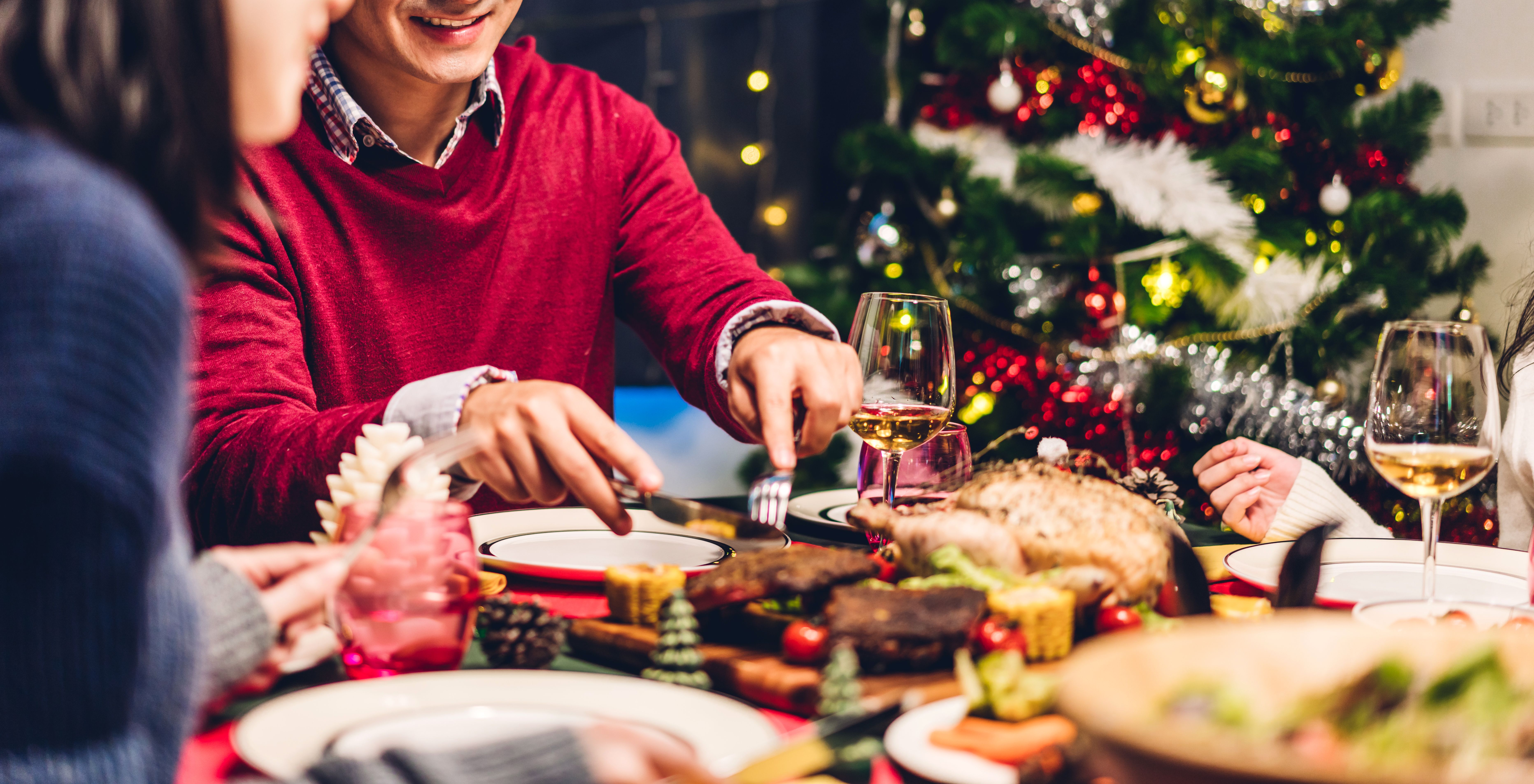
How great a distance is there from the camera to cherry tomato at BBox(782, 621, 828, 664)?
31.6 inches

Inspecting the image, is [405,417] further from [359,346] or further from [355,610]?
[359,346]

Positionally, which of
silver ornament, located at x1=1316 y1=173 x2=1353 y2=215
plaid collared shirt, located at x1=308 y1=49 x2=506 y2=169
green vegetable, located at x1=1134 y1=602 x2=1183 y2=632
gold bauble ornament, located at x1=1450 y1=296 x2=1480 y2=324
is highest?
plaid collared shirt, located at x1=308 y1=49 x2=506 y2=169

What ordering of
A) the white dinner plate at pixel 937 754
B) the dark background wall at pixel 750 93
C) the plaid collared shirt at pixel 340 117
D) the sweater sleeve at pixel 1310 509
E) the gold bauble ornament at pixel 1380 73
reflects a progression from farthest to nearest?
the dark background wall at pixel 750 93
the gold bauble ornament at pixel 1380 73
the plaid collared shirt at pixel 340 117
the sweater sleeve at pixel 1310 509
the white dinner plate at pixel 937 754

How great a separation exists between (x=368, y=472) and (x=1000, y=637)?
20.1 inches

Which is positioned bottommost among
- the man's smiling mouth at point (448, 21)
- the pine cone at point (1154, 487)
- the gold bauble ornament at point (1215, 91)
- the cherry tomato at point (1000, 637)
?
the cherry tomato at point (1000, 637)

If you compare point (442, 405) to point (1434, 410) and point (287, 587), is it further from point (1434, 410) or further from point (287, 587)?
point (1434, 410)

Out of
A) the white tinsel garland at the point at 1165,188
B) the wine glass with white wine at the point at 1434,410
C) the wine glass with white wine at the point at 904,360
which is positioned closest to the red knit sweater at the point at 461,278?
the wine glass with white wine at the point at 904,360

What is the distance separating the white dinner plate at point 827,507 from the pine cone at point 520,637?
1.53ft

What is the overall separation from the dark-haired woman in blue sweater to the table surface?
11cm

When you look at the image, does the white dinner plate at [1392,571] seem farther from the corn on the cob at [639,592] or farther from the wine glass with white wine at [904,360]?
the corn on the cob at [639,592]

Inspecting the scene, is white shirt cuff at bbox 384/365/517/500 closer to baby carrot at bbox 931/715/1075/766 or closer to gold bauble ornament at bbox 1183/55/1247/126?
baby carrot at bbox 931/715/1075/766

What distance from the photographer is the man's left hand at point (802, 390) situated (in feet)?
4.29

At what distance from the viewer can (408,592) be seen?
81 centimetres

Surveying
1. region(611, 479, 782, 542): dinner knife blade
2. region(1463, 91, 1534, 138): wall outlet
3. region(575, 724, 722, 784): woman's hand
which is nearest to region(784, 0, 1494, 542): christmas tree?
region(1463, 91, 1534, 138): wall outlet
